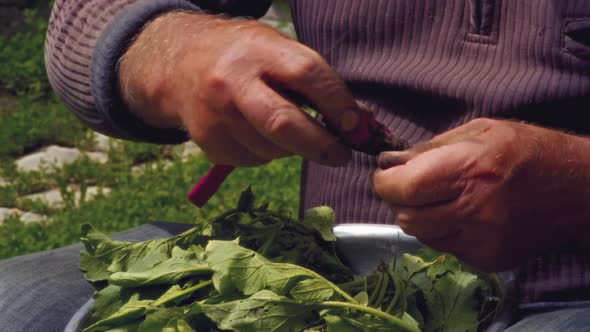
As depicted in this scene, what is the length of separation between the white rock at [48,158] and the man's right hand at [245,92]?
2.20m

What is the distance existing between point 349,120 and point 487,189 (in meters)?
0.19

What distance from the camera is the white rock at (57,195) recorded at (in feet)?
10.6

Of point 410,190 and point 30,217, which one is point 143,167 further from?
point 410,190

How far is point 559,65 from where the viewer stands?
1.40 meters

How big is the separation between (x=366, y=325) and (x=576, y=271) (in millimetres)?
436

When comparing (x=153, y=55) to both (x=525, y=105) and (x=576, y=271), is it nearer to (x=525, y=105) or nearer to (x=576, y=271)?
(x=525, y=105)

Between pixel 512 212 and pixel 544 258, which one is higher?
pixel 512 212

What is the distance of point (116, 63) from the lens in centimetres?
153

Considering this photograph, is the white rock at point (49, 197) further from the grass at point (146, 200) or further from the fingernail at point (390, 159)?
the fingernail at point (390, 159)

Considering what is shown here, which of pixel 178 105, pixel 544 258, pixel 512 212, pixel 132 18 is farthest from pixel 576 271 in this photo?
pixel 132 18

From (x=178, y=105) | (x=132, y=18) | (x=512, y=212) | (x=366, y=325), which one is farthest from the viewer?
(x=132, y=18)

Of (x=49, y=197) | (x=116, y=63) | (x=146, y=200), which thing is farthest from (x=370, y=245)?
(x=49, y=197)

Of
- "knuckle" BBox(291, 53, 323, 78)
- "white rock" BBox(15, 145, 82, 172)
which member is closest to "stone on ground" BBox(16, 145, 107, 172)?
"white rock" BBox(15, 145, 82, 172)

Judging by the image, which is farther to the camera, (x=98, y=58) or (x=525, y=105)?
(x=98, y=58)
